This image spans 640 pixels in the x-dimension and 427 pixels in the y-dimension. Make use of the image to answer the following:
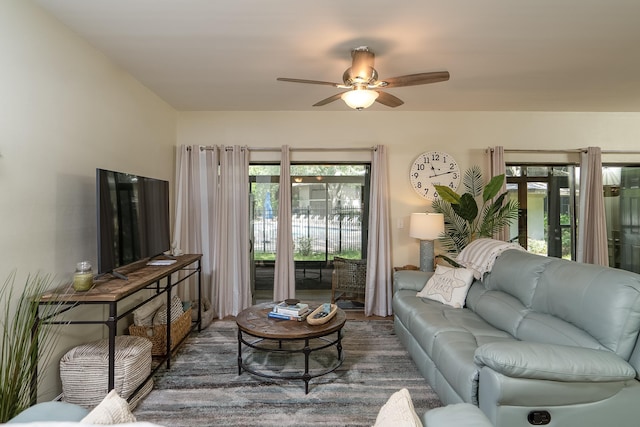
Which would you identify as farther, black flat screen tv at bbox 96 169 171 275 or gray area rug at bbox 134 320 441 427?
black flat screen tv at bbox 96 169 171 275

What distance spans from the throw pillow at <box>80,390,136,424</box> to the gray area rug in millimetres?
1449

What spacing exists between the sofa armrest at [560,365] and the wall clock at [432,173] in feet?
9.68

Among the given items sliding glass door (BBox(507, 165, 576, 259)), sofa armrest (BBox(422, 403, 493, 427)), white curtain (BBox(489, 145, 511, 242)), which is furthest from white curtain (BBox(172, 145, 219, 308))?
sliding glass door (BBox(507, 165, 576, 259))

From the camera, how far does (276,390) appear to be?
2463mm

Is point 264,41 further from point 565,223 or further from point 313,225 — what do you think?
point 565,223

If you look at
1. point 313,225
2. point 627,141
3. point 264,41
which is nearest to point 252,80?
point 264,41

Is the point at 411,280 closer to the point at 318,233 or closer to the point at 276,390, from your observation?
the point at 318,233

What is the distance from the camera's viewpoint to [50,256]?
2260 millimetres

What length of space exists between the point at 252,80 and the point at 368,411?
3.06m

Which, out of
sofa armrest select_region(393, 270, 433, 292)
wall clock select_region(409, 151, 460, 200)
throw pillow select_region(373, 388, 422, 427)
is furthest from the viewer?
wall clock select_region(409, 151, 460, 200)

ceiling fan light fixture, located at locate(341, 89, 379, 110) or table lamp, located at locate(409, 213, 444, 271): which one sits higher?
ceiling fan light fixture, located at locate(341, 89, 379, 110)

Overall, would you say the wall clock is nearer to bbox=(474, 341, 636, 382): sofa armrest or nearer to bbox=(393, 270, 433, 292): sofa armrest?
bbox=(393, 270, 433, 292): sofa armrest

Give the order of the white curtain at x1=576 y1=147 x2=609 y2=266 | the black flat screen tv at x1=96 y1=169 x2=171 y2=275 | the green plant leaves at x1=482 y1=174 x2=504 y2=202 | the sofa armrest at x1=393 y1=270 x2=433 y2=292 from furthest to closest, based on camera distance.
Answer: the white curtain at x1=576 y1=147 x2=609 y2=266 < the green plant leaves at x1=482 y1=174 x2=504 y2=202 < the sofa armrest at x1=393 y1=270 x2=433 y2=292 < the black flat screen tv at x1=96 y1=169 x2=171 y2=275

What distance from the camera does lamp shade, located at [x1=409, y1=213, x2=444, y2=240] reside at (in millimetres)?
3865
